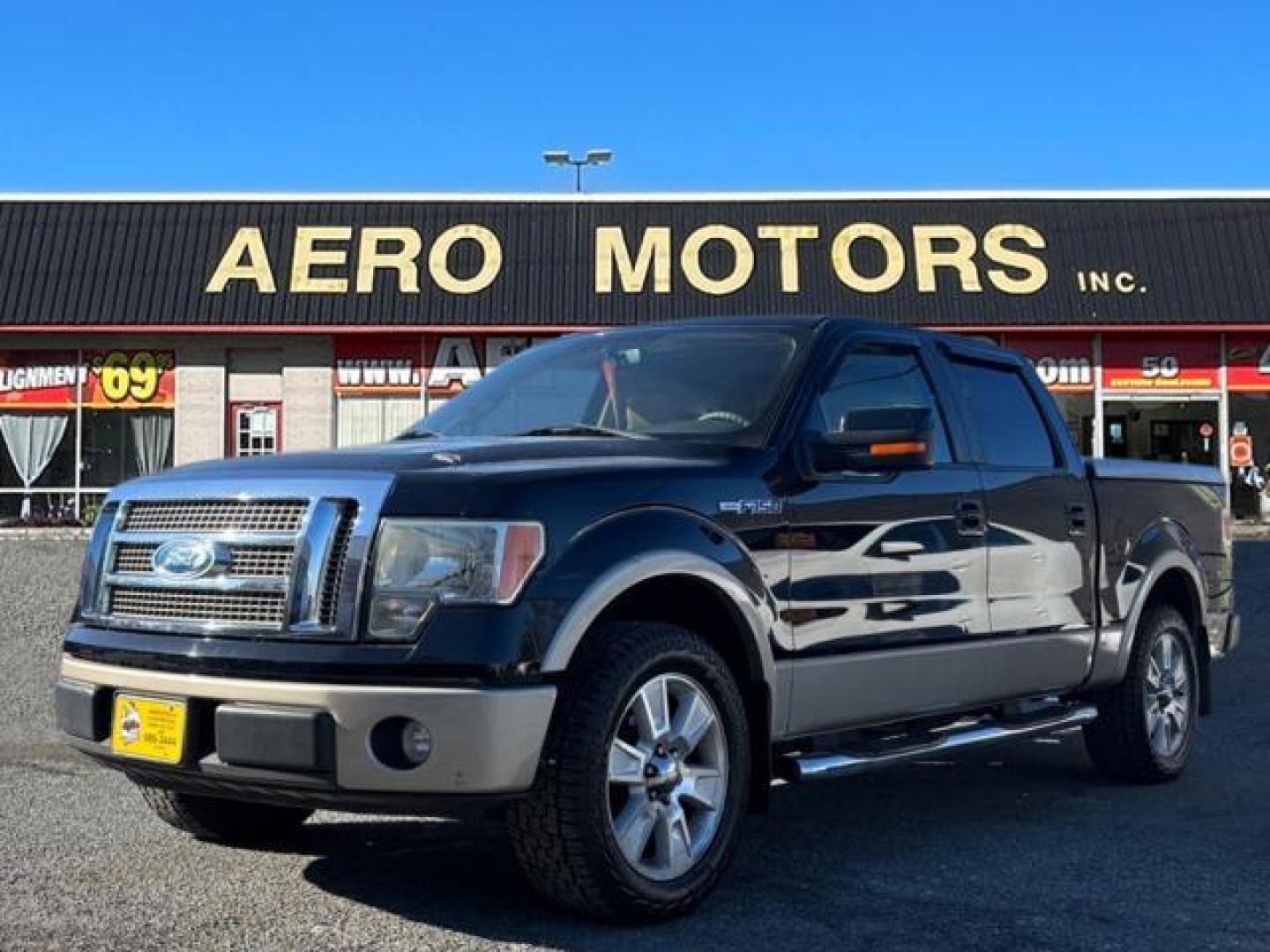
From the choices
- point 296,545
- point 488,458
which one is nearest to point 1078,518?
point 488,458

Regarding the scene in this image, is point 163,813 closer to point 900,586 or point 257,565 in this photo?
point 257,565

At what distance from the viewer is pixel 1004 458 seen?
20.7 ft

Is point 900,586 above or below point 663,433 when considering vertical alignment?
below

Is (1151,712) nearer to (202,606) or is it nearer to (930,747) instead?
(930,747)

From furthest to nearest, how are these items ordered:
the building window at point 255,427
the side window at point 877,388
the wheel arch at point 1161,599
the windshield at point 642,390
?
1. the building window at point 255,427
2. the wheel arch at point 1161,599
3. the side window at point 877,388
4. the windshield at point 642,390

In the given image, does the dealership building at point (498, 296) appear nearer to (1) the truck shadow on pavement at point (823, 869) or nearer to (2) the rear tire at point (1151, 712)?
(2) the rear tire at point (1151, 712)

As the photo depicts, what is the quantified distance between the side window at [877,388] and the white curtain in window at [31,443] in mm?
22599

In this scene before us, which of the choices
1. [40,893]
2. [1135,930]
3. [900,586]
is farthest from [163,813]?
[1135,930]

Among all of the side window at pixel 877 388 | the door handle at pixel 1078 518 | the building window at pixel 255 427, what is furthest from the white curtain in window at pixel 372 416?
the side window at pixel 877 388

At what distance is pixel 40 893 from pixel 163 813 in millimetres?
627

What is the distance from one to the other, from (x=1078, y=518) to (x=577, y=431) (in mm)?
2435

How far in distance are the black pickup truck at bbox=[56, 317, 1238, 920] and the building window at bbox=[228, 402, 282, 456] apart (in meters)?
20.3

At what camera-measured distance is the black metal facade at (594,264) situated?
2491 cm

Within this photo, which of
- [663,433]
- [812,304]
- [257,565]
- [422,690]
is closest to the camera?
[422,690]
